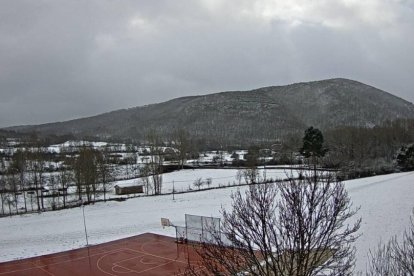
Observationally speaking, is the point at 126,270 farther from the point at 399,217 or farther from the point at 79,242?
the point at 399,217

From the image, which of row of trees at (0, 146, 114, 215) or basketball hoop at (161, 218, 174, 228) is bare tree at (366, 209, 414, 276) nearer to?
basketball hoop at (161, 218, 174, 228)

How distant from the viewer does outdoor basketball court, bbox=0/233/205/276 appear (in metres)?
27.9

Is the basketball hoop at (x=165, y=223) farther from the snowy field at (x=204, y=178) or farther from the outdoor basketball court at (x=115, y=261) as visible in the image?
the snowy field at (x=204, y=178)

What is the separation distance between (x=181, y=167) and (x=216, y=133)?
337 ft

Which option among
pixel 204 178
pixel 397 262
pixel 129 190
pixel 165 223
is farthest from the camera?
pixel 204 178

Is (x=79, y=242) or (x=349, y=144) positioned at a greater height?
(x=349, y=144)

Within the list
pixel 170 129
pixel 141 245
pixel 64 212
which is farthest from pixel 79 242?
pixel 170 129

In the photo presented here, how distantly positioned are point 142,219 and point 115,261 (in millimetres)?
13677

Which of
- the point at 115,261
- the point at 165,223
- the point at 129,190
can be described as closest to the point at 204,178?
the point at 129,190

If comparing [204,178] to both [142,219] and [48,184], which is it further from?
[142,219]

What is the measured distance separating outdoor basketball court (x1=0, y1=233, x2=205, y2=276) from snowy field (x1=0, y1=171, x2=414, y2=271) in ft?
7.64

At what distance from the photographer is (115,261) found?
3002cm

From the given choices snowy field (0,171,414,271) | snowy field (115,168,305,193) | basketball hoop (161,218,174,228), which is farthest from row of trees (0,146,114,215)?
basketball hoop (161,218,174,228)

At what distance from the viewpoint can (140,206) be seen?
168 feet
